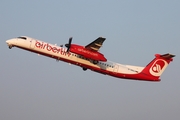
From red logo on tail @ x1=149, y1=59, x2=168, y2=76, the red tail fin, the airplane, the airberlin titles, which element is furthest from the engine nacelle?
red logo on tail @ x1=149, y1=59, x2=168, y2=76

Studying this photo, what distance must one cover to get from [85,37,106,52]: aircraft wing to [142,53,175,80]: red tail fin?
6943mm

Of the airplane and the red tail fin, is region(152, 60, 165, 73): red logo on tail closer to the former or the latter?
the red tail fin

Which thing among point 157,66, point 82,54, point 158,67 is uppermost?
point 157,66

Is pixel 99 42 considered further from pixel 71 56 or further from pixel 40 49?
pixel 40 49

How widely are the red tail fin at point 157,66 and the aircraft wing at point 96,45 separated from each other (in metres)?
6.94

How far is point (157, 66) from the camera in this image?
43.4 m

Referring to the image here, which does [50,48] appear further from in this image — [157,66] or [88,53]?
[157,66]

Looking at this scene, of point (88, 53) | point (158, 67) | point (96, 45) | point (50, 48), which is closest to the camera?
point (96, 45)

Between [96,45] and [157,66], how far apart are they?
8645mm

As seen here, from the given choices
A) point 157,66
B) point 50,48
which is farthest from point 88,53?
point 157,66

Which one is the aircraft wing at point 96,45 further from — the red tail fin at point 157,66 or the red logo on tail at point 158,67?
the red logo on tail at point 158,67

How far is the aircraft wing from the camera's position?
3806cm

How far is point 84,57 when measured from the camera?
131ft

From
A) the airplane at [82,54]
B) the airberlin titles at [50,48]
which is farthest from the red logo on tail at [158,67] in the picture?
the airberlin titles at [50,48]
